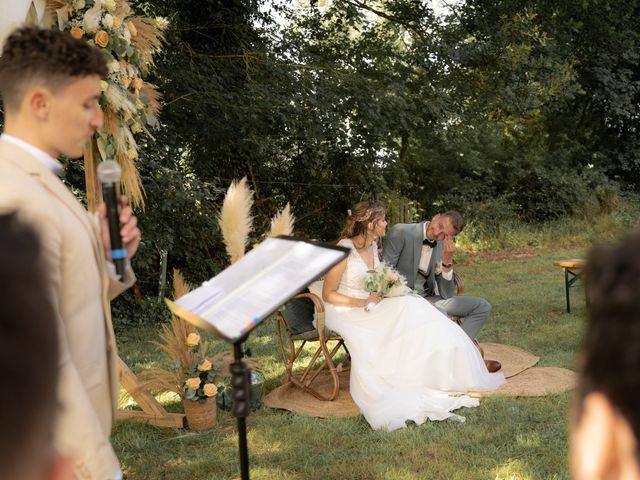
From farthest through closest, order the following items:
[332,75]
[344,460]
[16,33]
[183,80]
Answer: [332,75] → [183,80] → [344,460] → [16,33]

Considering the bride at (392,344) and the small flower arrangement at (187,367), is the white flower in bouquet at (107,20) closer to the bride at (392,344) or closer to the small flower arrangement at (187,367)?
the small flower arrangement at (187,367)

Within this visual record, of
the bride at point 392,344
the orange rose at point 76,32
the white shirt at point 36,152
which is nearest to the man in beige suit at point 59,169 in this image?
the white shirt at point 36,152

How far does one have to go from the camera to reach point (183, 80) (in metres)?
8.98

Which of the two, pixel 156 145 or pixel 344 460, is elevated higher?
pixel 156 145

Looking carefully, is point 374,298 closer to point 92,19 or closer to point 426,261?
point 426,261

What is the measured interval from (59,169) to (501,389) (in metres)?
4.03

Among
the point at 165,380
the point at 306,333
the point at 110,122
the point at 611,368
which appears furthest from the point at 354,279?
the point at 611,368

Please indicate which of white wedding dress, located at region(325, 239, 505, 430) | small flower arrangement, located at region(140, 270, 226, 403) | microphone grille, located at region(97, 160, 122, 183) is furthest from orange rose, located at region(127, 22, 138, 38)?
microphone grille, located at region(97, 160, 122, 183)

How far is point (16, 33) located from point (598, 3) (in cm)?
1221

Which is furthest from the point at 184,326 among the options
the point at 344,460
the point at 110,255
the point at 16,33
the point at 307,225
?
the point at 307,225

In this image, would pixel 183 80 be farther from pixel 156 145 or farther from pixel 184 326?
pixel 184 326

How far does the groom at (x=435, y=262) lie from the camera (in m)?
5.95

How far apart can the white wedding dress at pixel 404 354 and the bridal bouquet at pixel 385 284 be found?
0.18 ft

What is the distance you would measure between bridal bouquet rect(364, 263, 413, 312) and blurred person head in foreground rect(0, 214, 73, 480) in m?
4.81
